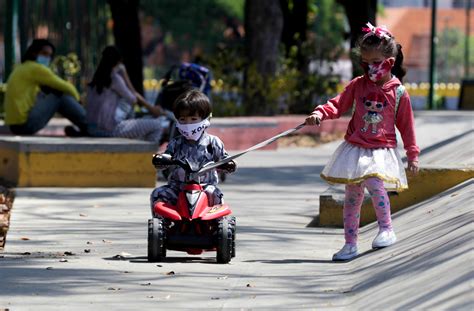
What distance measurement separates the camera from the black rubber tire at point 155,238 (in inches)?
374

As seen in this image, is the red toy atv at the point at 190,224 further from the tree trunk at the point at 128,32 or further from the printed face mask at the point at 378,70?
the tree trunk at the point at 128,32

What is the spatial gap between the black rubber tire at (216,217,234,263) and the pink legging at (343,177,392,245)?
0.84 m

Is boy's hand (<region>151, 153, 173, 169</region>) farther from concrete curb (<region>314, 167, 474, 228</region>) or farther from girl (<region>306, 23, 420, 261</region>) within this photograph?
concrete curb (<region>314, 167, 474, 228</region>)

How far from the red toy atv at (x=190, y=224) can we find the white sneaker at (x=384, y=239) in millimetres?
971

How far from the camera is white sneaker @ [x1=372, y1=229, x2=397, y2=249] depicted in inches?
386

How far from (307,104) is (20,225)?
1501 centimetres

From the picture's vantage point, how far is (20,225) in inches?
475

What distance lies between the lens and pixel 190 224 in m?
9.66

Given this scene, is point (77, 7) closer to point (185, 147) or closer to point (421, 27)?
point (185, 147)

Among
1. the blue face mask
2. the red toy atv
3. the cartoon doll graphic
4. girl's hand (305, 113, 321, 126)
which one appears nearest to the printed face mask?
the cartoon doll graphic

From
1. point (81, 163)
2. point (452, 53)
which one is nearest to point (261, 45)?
point (81, 163)

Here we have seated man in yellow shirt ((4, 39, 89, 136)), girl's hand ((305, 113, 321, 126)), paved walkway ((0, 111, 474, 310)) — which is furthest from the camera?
seated man in yellow shirt ((4, 39, 89, 136))

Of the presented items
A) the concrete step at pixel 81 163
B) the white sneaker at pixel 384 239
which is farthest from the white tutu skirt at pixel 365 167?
the concrete step at pixel 81 163

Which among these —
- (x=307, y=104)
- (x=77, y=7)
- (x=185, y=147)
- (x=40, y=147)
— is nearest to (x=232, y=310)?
(x=185, y=147)
